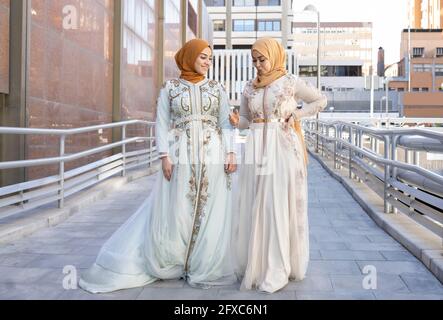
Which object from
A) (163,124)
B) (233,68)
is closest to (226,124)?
(163,124)

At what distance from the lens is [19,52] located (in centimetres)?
682

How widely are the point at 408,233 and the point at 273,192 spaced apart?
2.05m

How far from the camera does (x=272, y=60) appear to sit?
3.79 metres

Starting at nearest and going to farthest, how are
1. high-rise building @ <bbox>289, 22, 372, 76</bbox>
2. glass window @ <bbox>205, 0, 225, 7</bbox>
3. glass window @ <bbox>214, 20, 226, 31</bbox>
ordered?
glass window @ <bbox>205, 0, 225, 7</bbox>
glass window @ <bbox>214, 20, 226, 31</bbox>
high-rise building @ <bbox>289, 22, 372, 76</bbox>

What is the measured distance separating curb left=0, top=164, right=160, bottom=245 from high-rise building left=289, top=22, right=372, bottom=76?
101677 millimetres

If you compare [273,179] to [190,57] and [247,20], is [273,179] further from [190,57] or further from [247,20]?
[247,20]

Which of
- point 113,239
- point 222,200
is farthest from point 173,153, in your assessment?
point 113,239

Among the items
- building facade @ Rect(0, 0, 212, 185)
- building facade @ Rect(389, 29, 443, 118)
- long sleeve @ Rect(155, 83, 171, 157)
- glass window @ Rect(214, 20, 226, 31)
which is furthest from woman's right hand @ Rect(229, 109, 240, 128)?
building facade @ Rect(389, 29, 443, 118)

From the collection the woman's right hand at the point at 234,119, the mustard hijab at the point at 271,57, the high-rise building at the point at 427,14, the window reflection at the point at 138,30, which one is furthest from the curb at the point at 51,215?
the high-rise building at the point at 427,14

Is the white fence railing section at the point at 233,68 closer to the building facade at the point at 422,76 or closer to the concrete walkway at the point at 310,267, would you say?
the building facade at the point at 422,76

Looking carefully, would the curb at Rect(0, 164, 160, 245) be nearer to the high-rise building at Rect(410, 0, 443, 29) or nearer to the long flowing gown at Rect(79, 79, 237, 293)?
the long flowing gown at Rect(79, 79, 237, 293)

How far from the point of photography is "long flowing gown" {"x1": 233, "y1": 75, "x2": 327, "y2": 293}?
12.4ft

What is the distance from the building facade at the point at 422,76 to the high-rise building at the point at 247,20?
16.8m

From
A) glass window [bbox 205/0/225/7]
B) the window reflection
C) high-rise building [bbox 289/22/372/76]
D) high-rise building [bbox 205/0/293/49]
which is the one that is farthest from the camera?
high-rise building [bbox 289/22/372/76]
